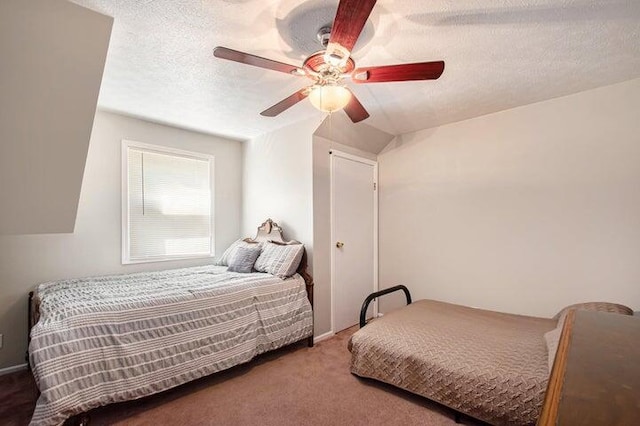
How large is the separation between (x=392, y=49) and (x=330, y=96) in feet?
2.03

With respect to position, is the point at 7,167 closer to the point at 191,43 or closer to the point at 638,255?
the point at 191,43

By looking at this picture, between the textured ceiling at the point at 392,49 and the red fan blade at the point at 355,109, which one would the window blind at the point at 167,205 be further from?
the red fan blade at the point at 355,109

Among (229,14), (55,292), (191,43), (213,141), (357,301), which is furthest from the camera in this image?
(213,141)

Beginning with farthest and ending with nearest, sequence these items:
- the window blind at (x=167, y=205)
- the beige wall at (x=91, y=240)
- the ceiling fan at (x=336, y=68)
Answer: the window blind at (x=167, y=205) → the beige wall at (x=91, y=240) → the ceiling fan at (x=336, y=68)

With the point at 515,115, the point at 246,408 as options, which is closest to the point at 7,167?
the point at 246,408

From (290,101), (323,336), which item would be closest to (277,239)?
(323,336)

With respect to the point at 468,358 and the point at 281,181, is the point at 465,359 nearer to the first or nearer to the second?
the point at 468,358

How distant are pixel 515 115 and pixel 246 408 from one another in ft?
11.2

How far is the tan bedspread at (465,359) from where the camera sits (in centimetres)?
166

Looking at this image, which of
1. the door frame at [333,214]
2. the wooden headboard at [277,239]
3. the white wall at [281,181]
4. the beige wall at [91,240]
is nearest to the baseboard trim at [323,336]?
the door frame at [333,214]

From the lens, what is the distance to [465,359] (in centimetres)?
189

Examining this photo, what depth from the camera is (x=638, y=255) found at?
2316mm

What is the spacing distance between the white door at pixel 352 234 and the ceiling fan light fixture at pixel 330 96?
1.63m

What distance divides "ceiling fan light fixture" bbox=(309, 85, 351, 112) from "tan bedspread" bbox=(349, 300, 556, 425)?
66.9 inches
